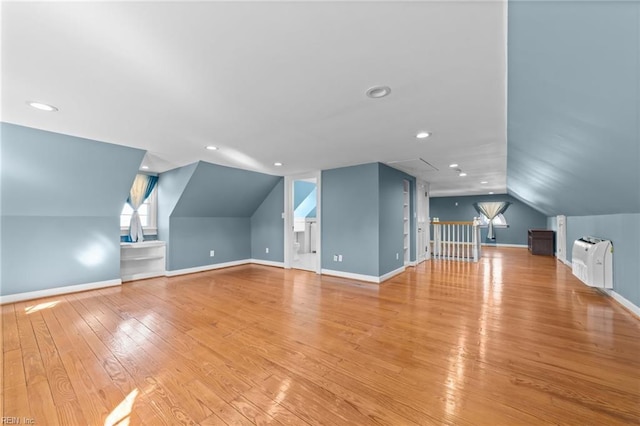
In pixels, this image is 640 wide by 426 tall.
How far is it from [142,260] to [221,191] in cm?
208

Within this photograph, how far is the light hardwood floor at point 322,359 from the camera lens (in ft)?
4.86

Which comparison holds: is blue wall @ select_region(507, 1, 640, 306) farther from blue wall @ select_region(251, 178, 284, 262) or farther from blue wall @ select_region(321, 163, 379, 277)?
blue wall @ select_region(251, 178, 284, 262)

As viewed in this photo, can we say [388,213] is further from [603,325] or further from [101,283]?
[101,283]

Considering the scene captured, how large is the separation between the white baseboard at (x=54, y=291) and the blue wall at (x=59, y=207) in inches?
2.0

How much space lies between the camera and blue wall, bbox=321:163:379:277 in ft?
14.8

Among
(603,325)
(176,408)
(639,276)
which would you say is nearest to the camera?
(176,408)

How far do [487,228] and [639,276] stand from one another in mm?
8384

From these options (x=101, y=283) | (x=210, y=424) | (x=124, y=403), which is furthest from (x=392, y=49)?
(x=101, y=283)

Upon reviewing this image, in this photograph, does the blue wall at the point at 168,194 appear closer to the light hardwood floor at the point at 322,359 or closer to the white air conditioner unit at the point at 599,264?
the light hardwood floor at the point at 322,359

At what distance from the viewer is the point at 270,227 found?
20.1 feet

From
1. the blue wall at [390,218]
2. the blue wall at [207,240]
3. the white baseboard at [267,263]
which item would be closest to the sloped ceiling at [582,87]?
the blue wall at [390,218]

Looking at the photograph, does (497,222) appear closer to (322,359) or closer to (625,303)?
(625,303)

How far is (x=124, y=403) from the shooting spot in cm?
153

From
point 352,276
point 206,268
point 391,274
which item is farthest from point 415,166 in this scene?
point 206,268
